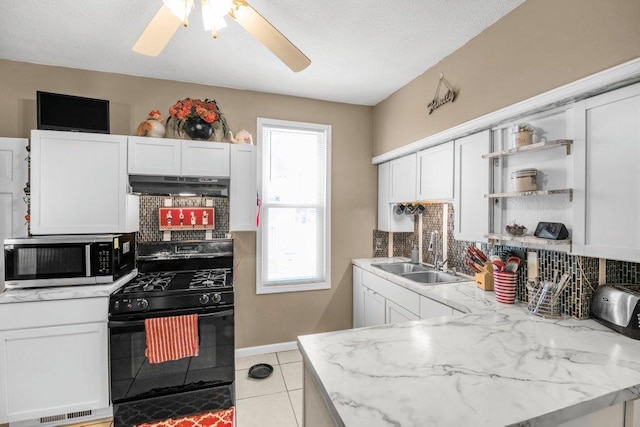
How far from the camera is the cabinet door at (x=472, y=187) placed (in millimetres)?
2029

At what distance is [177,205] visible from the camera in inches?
113

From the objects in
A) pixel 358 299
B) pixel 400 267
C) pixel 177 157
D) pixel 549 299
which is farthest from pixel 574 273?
pixel 177 157

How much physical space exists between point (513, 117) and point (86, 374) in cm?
333

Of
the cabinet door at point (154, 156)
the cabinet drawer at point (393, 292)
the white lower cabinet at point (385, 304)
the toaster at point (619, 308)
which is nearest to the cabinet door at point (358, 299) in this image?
the white lower cabinet at point (385, 304)

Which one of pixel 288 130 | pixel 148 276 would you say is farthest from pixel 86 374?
pixel 288 130

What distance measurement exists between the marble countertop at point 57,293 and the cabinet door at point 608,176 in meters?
2.97

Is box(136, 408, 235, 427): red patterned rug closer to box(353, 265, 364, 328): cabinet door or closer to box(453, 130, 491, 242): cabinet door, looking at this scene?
box(353, 265, 364, 328): cabinet door

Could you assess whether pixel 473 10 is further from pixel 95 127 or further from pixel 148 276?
pixel 148 276

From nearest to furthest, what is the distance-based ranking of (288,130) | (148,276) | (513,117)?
1. (513,117)
2. (148,276)
3. (288,130)

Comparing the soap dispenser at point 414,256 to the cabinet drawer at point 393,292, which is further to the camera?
the soap dispenser at point 414,256

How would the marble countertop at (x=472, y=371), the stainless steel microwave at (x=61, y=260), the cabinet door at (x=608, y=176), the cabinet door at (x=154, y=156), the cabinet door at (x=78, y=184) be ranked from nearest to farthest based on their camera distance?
the marble countertop at (x=472, y=371) → the cabinet door at (x=608, y=176) → the stainless steel microwave at (x=61, y=260) → the cabinet door at (x=78, y=184) → the cabinet door at (x=154, y=156)

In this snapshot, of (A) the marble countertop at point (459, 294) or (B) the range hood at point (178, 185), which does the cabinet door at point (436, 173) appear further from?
(B) the range hood at point (178, 185)

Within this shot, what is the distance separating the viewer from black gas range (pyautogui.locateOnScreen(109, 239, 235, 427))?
2162 mm

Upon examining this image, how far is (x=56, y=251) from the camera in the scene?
7.21 feet
